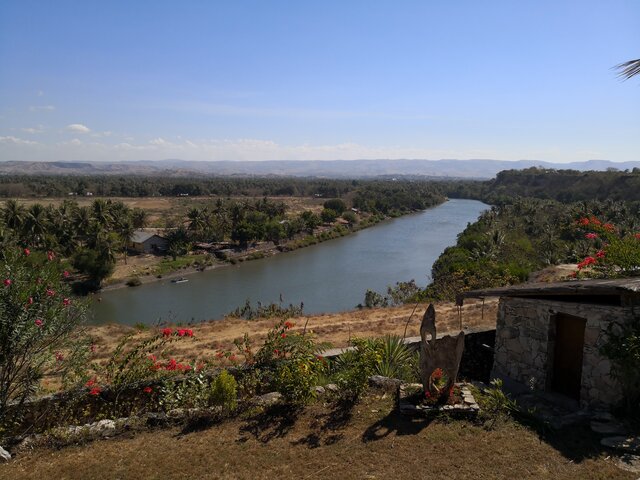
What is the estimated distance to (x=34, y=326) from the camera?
5859 millimetres

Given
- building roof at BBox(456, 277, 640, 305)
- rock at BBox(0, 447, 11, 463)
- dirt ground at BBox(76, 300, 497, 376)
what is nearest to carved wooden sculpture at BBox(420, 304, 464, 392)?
building roof at BBox(456, 277, 640, 305)

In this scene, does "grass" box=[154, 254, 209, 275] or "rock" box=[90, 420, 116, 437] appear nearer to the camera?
"rock" box=[90, 420, 116, 437]

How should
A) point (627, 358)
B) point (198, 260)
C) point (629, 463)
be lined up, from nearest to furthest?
1. point (629, 463)
2. point (627, 358)
3. point (198, 260)

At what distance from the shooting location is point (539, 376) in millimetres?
7742

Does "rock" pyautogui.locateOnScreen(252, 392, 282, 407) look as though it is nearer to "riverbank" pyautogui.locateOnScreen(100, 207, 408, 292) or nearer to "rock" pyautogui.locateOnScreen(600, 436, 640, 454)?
"rock" pyautogui.locateOnScreen(600, 436, 640, 454)

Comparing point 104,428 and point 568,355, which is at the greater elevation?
point 568,355

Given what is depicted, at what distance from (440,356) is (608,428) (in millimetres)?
2203

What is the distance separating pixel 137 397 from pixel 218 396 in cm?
157

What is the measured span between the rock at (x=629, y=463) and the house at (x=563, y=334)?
4.48 ft

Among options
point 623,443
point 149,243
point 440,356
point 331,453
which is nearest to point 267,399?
point 331,453

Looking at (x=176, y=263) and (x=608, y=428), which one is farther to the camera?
(x=176, y=263)

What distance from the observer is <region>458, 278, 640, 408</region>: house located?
21.7ft

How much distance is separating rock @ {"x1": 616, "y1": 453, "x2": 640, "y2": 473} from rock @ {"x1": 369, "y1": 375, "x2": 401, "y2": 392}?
301 centimetres

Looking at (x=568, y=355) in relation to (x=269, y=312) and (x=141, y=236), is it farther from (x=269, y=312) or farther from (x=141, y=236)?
(x=141, y=236)
